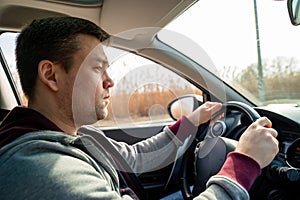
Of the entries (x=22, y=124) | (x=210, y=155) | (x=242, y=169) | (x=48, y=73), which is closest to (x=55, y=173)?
(x=22, y=124)

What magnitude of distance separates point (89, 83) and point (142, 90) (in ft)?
3.31

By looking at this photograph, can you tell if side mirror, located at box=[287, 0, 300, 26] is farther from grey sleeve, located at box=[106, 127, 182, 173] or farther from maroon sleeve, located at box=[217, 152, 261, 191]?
grey sleeve, located at box=[106, 127, 182, 173]

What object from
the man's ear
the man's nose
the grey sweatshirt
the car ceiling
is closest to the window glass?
the car ceiling

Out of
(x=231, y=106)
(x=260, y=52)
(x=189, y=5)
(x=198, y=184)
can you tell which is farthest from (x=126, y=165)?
(x=260, y=52)

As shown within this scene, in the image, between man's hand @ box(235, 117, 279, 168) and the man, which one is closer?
the man

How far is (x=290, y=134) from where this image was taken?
1385 millimetres

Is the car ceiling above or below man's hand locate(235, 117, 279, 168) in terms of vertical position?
above

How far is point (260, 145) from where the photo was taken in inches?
39.3

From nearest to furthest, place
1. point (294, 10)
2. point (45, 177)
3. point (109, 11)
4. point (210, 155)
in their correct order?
point (45, 177) → point (294, 10) → point (210, 155) → point (109, 11)

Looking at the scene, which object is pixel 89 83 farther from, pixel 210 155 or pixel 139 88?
pixel 139 88

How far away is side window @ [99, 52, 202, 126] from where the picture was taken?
1.98 metres

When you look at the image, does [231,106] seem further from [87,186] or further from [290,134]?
[87,186]

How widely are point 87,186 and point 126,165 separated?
0.71 metres

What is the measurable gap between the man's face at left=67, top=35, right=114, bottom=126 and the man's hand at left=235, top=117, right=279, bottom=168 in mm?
444
